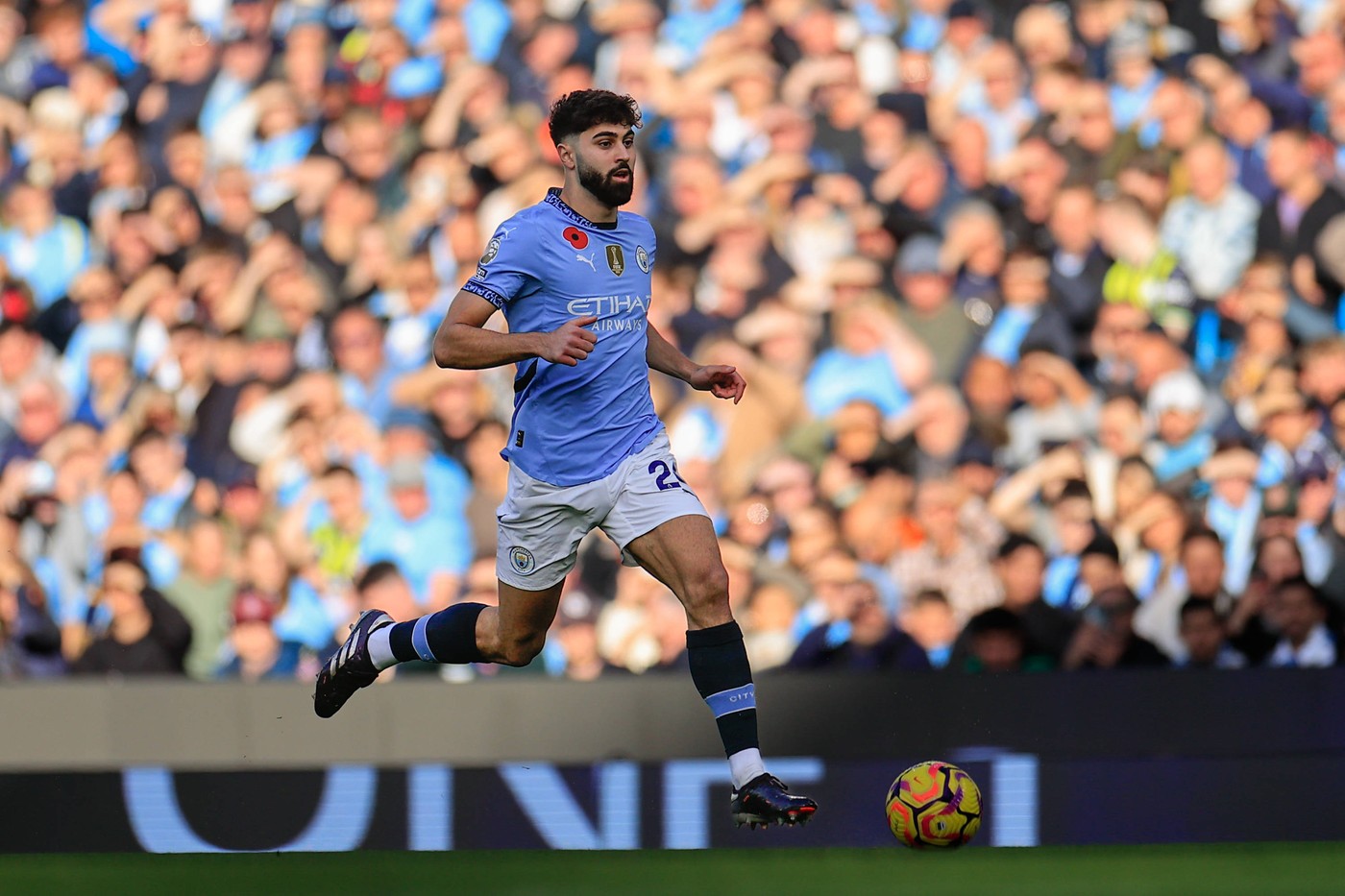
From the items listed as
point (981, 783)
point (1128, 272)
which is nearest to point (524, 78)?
point (1128, 272)

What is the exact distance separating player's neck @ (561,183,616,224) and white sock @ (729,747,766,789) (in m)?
1.65

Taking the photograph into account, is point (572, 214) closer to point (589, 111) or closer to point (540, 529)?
point (589, 111)

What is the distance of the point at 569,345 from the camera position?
16.4ft

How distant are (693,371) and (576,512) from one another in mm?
595

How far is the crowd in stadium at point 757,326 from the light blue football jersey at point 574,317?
2298 mm

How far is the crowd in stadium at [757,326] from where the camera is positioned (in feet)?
26.0

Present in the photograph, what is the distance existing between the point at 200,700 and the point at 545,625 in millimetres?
2079

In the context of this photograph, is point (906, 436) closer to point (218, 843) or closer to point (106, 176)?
point (218, 843)

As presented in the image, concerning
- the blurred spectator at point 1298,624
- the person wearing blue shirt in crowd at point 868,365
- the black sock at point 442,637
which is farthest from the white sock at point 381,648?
the blurred spectator at point 1298,624

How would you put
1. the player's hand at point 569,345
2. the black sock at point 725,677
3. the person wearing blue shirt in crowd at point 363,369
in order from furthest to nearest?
the person wearing blue shirt in crowd at point 363,369, the black sock at point 725,677, the player's hand at point 569,345

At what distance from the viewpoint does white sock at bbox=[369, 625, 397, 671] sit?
6246mm

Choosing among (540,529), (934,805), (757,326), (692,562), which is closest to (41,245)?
(757,326)

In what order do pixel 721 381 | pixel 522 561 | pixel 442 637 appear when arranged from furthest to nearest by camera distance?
1. pixel 442 637
2. pixel 522 561
3. pixel 721 381

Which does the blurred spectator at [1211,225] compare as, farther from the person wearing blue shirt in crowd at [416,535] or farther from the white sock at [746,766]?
the white sock at [746,766]
